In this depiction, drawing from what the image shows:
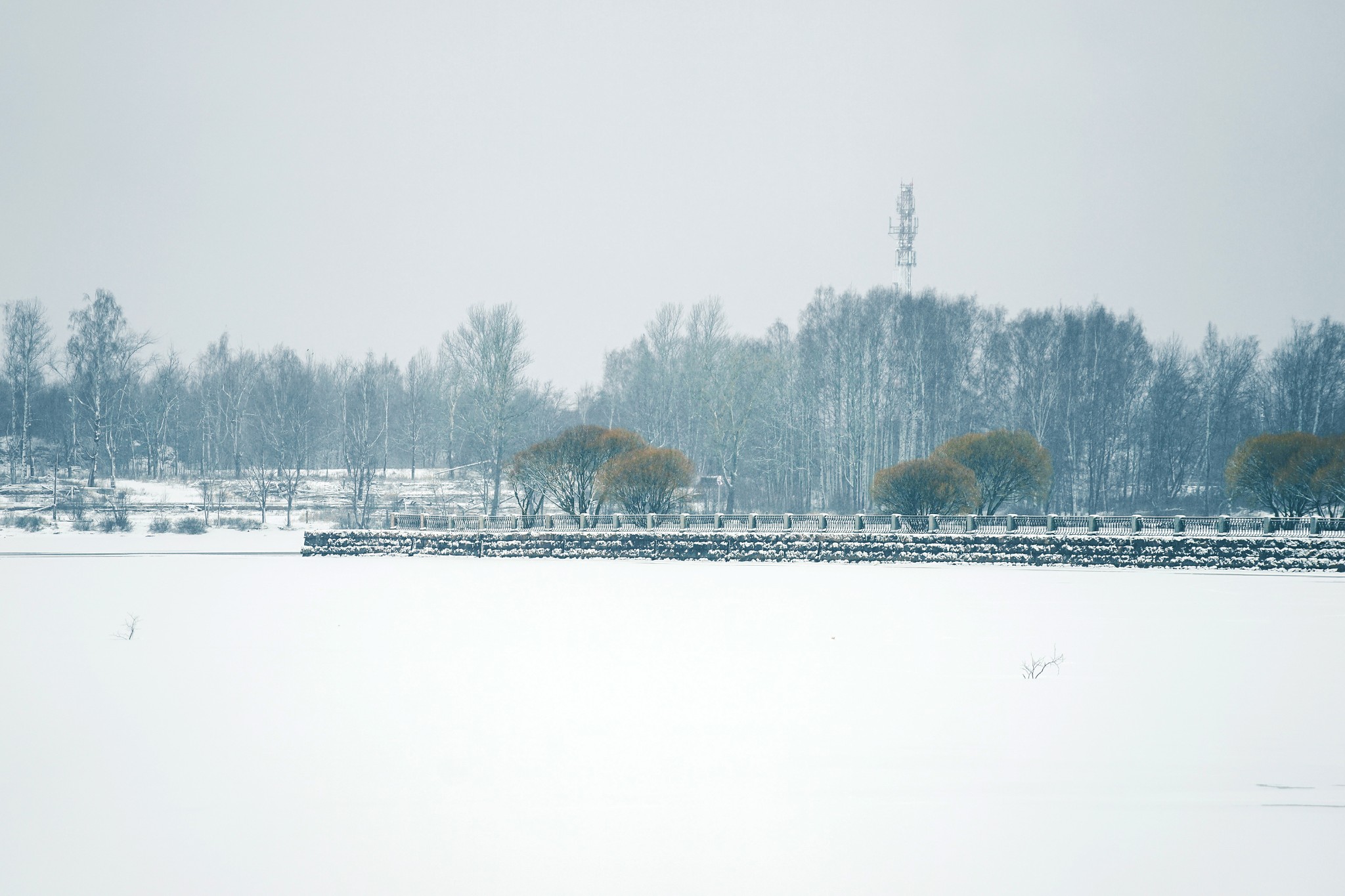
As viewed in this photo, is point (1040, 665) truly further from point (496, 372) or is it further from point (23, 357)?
point (23, 357)

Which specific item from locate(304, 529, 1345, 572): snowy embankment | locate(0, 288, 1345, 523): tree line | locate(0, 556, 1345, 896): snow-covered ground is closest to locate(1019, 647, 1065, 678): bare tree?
locate(0, 556, 1345, 896): snow-covered ground

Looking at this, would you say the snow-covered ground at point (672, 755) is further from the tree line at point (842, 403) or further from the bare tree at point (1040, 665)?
the tree line at point (842, 403)

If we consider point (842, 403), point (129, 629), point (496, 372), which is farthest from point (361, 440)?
point (129, 629)

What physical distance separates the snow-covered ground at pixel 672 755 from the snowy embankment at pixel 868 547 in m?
12.1

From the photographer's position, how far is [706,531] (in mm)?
35094

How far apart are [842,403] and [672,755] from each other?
4489 cm

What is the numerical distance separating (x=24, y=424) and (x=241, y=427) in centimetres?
1271

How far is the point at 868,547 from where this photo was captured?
32750mm

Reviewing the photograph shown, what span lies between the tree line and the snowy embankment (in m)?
11.0

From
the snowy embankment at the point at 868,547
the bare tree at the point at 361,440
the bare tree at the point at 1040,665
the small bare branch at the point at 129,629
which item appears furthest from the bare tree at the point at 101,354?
the bare tree at the point at 1040,665

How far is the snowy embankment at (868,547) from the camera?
2881 centimetres

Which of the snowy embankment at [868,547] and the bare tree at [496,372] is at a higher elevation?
the bare tree at [496,372]

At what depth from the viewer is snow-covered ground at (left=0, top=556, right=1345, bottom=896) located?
22.3ft

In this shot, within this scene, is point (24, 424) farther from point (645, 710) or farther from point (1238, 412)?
point (1238, 412)
